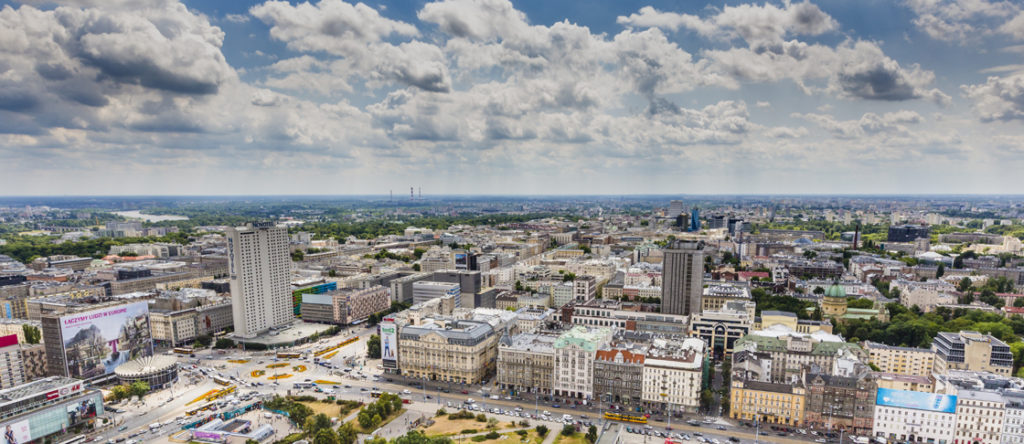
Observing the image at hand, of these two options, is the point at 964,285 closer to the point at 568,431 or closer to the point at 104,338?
the point at 568,431

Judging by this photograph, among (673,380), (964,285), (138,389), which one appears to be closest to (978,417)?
(673,380)

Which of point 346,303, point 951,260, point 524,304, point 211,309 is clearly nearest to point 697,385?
point 524,304

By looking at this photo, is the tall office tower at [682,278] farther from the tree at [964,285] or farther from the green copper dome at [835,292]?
the tree at [964,285]

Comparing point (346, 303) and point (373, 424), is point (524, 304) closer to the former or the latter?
point (346, 303)

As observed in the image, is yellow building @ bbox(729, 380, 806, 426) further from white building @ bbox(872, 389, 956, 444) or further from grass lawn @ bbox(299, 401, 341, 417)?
grass lawn @ bbox(299, 401, 341, 417)

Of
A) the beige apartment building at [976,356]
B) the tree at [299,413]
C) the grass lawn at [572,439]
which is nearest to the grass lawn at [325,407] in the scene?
the tree at [299,413]
